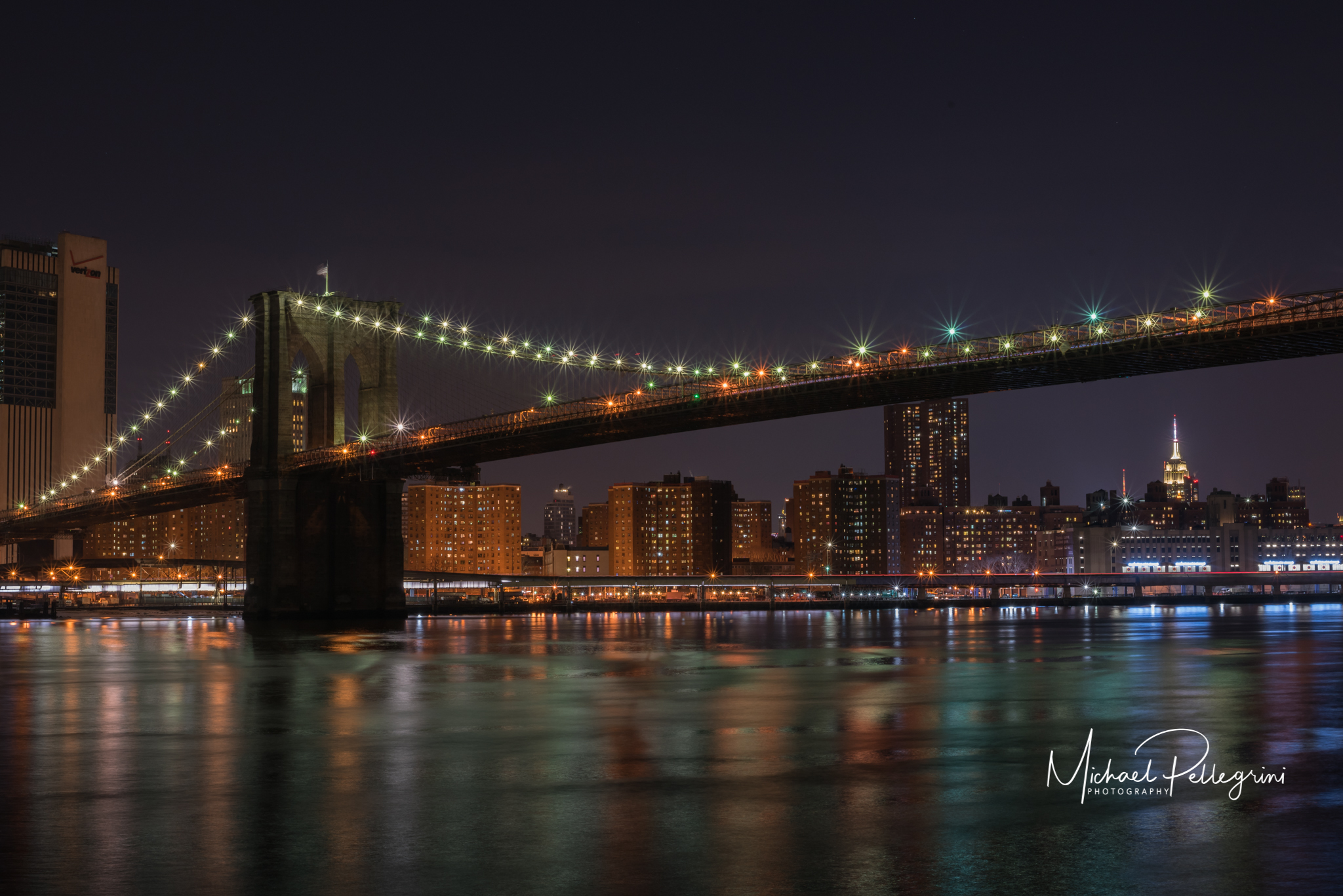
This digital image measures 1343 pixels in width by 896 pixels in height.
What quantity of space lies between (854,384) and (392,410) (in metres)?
31.3

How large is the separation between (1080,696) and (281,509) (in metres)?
60.4

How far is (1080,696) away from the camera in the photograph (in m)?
24.9

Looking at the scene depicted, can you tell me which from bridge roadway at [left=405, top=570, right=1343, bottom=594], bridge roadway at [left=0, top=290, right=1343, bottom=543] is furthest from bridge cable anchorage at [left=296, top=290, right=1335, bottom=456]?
bridge roadway at [left=405, top=570, right=1343, bottom=594]

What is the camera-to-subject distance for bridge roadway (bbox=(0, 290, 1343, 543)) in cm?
5388

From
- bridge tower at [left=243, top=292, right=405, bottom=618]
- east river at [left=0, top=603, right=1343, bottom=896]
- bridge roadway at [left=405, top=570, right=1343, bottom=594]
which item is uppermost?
bridge tower at [left=243, top=292, right=405, bottom=618]

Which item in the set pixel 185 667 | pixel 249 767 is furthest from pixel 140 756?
pixel 185 667

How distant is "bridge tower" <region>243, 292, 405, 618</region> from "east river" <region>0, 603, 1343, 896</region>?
44.1 m

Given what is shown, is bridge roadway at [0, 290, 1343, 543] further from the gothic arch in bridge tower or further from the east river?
the east river

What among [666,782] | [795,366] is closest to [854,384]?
[795,366]

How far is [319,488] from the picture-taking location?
79.2 metres

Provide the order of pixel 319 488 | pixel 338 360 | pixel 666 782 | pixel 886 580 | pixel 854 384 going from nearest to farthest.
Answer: pixel 666 782 < pixel 854 384 < pixel 319 488 < pixel 338 360 < pixel 886 580

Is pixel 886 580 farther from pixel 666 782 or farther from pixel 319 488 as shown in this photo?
pixel 666 782

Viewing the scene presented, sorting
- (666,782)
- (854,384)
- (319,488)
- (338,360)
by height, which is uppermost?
(338,360)

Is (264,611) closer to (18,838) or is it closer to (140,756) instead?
(140,756)
